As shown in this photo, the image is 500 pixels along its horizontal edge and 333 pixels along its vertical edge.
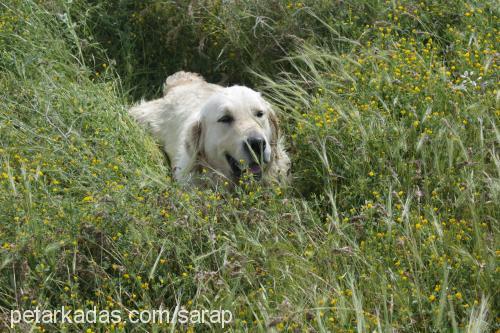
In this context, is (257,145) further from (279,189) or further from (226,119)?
(279,189)

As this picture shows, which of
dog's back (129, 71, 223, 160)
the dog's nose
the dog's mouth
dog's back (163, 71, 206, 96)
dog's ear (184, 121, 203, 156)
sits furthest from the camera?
dog's back (163, 71, 206, 96)

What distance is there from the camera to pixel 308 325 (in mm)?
3740

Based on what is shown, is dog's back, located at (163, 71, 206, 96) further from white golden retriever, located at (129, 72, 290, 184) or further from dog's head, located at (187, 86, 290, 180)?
dog's head, located at (187, 86, 290, 180)

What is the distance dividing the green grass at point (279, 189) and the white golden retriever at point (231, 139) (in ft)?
0.54

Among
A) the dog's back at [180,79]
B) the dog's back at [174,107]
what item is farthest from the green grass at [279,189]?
the dog's back at [180,79]

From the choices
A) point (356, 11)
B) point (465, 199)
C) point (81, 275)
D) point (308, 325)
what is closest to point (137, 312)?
point (81, 275)

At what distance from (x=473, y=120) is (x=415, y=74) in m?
0.65

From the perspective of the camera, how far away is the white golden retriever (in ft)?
17.7

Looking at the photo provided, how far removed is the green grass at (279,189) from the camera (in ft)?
13.0

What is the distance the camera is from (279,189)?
4.93 metres

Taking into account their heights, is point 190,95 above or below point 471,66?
below

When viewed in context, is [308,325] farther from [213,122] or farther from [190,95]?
[190,95]

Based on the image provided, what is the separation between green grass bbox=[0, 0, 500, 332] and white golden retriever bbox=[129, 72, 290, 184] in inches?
6.4

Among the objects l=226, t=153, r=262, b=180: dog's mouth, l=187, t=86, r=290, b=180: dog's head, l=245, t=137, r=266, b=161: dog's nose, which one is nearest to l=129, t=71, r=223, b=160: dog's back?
l=187, t=86, r=290, b=180: dog's head
